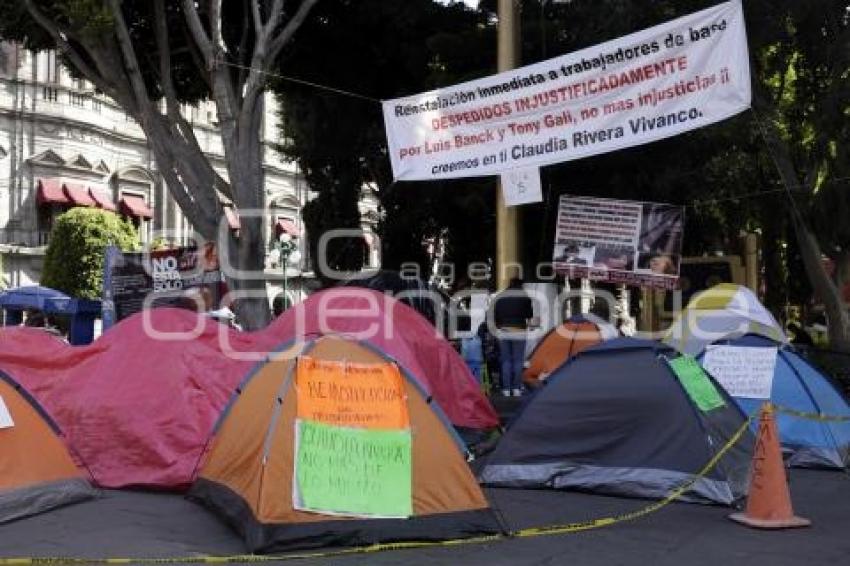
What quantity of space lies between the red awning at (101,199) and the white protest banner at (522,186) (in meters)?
29.1

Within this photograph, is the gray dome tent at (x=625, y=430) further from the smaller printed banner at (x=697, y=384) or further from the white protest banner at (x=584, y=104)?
the white protest banner at (x=584, y=104)

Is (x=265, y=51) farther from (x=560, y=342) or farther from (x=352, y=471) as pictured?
(x=352, y=471)

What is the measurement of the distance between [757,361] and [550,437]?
3091mm

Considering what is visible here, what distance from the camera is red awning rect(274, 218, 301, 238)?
4847cm

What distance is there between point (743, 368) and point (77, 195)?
32095 millimetres

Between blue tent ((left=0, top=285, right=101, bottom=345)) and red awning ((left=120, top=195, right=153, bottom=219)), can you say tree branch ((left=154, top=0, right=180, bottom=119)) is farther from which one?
red awning ((left=120, top=195, right=153, bottom=219))

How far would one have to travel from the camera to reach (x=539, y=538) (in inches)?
281

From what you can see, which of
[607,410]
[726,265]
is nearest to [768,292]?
[726,265]

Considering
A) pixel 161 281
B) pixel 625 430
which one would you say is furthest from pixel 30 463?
pixel 161 281

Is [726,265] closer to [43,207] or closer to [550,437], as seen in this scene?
[550,437]

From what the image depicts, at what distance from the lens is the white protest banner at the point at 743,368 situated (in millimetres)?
10719

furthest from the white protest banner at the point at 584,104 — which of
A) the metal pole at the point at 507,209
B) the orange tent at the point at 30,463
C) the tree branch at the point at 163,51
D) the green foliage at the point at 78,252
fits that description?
the green foliage at the point at 78,252

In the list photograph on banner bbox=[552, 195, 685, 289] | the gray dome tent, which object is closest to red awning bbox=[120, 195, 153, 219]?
photograph on banner bbox=[552, 195, 685, 289]

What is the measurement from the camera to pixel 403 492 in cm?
703
